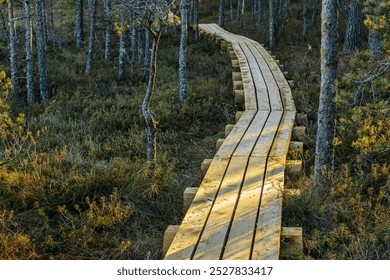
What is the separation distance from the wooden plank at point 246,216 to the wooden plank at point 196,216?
338 millimetres

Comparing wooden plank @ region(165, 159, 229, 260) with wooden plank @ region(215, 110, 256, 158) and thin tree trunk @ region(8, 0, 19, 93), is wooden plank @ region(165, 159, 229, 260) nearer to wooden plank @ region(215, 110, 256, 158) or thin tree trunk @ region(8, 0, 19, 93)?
wooden plank @ region(215, 110, 256, 158)

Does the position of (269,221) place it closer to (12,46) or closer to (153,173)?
(153,173)

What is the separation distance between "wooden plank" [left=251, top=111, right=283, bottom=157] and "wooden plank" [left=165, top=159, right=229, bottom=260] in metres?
0.73

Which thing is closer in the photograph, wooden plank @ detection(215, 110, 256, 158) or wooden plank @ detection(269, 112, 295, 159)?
wooden plank @ detection(269, 112, 295, 159)

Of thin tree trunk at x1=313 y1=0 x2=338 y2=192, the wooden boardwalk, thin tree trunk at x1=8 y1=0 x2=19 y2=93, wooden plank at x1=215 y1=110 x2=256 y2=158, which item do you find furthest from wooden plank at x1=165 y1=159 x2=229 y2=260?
thin tree trunk at x1=8 y1=0 x2=19 y2=93

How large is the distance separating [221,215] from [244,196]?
554mm

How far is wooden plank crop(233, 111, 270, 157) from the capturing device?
6660mm

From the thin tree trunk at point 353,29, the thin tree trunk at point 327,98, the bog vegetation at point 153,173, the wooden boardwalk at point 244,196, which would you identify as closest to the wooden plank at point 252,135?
the wooden boardwalk at point 244,196

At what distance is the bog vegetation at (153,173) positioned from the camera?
5141 mm

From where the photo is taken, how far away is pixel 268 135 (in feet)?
24.5

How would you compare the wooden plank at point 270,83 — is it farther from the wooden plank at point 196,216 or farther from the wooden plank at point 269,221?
the wooden plank at point 269,221

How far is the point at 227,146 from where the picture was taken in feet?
22.8
